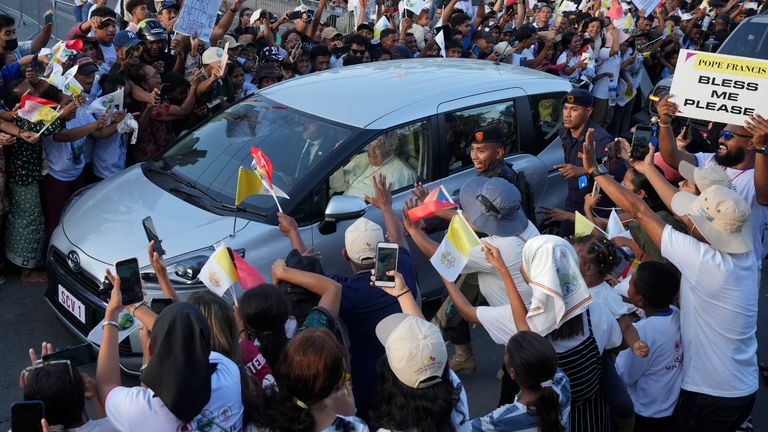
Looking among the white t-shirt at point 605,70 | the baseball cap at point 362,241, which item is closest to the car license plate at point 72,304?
the baseball cap at point 362,241

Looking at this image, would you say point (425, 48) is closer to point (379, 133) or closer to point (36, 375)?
point (379, 133)

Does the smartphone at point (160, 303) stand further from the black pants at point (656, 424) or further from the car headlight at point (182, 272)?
the black pants at point (656, 424)

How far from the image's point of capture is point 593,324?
366cm

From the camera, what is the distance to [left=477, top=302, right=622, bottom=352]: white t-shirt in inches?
144

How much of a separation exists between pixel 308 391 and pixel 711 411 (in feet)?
7.24

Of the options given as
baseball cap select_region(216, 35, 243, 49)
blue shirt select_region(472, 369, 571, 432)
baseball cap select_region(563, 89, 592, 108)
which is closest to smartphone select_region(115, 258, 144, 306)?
blue shirt select_region(472, 369, 571, 432)

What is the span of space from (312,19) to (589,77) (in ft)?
12.9

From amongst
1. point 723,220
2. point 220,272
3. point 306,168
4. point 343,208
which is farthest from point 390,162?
point 723,220

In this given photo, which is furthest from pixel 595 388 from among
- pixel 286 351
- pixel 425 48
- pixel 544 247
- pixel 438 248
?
pixel 425 48

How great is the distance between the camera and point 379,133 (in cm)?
552

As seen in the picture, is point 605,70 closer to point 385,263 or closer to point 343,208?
point 343,208

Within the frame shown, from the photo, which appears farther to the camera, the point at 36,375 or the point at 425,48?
the point at 425,48

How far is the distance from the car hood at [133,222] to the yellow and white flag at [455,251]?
5.50 feet

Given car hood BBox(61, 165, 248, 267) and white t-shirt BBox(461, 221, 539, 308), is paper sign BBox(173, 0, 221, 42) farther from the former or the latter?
white t-shirt BBox(461, 221, 539, 308)
